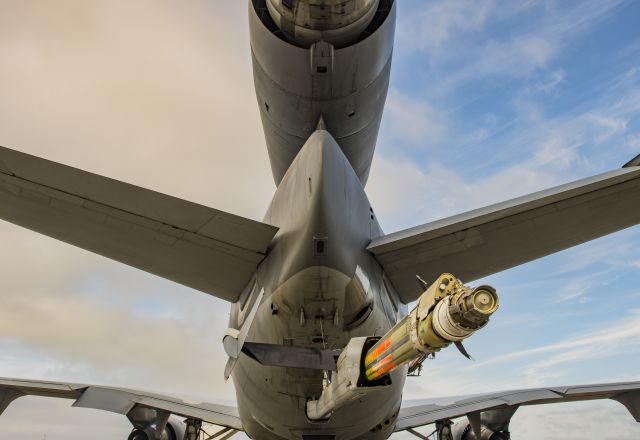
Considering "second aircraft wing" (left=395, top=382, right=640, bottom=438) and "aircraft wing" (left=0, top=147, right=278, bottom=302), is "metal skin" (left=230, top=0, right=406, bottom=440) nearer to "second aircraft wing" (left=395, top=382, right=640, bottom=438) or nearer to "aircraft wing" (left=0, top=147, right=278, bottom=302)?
"aircraft wing" (left=0, top=147, right=278, bottom=302)

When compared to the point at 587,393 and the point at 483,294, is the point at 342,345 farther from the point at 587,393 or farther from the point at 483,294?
the point at 587,393

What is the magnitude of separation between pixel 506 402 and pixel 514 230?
749cm

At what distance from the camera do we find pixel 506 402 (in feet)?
35.1

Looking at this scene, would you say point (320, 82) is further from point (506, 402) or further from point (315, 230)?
point (506, 402)

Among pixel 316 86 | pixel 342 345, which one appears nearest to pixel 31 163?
pixel 316 86

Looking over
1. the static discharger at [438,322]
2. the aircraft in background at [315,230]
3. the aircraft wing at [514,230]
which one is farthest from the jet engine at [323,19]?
the static discharger at [438,322]

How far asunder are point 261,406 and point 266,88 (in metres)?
4.46

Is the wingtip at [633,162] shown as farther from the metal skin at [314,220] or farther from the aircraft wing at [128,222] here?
the aircraft wing at [128,222]

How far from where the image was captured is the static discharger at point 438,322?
2.64 metres

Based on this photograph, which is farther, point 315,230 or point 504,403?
point 504,403

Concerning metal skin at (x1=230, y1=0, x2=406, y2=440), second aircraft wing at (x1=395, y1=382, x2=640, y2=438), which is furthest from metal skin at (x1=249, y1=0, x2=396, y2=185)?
second aircraft wing at (x1=395, y1=382, x2=640, y2=438)

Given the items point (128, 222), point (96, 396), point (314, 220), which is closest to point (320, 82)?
point (314, 220)

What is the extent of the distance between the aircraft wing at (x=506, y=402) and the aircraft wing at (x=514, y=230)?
6.60 m

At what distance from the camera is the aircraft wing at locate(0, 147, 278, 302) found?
431cm
